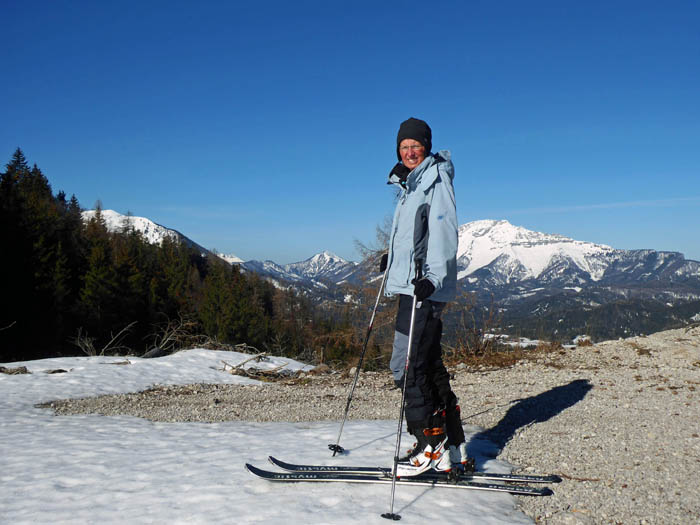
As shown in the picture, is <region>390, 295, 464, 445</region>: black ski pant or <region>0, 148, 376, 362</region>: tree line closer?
<region>390, 295, 464, 445</region>: black ski pant

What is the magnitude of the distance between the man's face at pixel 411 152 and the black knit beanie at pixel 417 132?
0.03 meters

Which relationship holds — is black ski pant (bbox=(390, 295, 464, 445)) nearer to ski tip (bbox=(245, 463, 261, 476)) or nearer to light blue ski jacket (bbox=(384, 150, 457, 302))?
light blue ski jacket (bbox=(384, 150, 457, 302))

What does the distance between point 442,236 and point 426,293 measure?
0.48m

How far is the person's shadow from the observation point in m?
4.88

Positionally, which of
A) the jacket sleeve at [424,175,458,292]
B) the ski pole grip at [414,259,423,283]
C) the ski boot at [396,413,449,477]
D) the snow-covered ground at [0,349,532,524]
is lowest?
the snow-covered ground at [0,349,532,524]

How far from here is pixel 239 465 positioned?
159 inches

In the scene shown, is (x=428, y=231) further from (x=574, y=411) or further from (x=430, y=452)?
(x=574, y=411)

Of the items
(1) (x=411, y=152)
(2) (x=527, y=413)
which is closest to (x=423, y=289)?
(1) (x=411, y=152)

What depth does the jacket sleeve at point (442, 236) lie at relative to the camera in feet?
11.6

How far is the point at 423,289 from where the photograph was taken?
3449 millimetres

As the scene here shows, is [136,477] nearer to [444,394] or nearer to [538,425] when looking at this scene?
[444,394]

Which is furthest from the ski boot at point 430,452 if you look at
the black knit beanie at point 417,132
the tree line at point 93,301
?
the tree line at point 93,301

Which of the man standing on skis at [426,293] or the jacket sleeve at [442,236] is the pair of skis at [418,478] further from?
the jacket sleeve at [442,236]

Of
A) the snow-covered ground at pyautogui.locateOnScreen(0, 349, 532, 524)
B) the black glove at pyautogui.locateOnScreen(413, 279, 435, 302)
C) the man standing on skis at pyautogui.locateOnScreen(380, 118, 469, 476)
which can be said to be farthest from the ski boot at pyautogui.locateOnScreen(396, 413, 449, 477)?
the black glove at pyautogui.locateOnScreen(413, 279, 435, 302)
